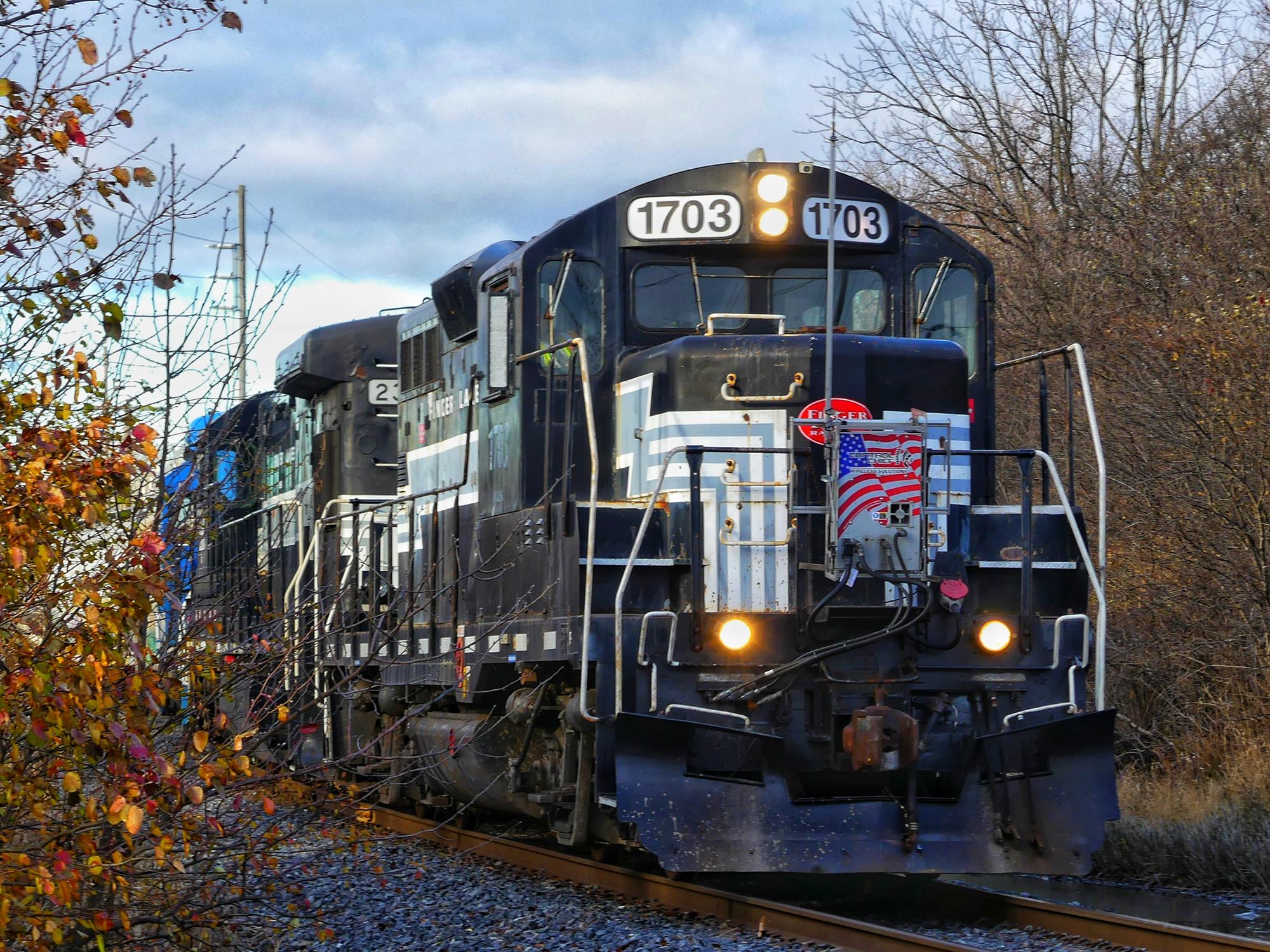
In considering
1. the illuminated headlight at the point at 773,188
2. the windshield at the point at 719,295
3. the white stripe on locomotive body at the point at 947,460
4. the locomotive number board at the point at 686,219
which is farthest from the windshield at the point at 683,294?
the white stripe on locomotive body at the point at 947,460

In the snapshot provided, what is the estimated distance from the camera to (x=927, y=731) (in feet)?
22.9

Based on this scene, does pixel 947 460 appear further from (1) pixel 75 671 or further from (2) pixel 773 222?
(1) pixel 75 671

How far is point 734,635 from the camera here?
273 inches

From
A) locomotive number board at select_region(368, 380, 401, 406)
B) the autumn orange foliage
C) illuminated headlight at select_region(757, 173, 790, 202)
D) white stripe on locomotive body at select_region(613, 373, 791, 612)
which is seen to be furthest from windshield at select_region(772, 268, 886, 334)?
locomotive number board at select_region(368, 380, 401, 406)

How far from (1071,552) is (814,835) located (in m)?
2.04

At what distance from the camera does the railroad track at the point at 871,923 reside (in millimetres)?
5988

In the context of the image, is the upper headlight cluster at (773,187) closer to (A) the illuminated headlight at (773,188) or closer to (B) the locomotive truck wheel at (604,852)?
(A) the illuminated headlight at (773,188)

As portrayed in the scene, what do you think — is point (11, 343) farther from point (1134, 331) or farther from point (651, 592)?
point (1134, 331)

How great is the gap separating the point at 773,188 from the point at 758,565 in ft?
6.66

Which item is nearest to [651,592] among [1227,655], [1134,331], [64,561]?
[64,561]

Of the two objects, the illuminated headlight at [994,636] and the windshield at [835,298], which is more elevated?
the windshield at [835,298]

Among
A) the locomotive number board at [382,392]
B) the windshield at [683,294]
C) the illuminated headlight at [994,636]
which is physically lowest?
the illuminated headlight at [994,636]

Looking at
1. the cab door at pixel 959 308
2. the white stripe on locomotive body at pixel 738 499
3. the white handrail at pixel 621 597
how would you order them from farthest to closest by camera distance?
the cab door at pixel 959 308 → the white stripe on locomotive body at pixel 738 499 → the white handrail at pixel 621 597

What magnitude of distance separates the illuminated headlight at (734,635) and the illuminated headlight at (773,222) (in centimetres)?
211
